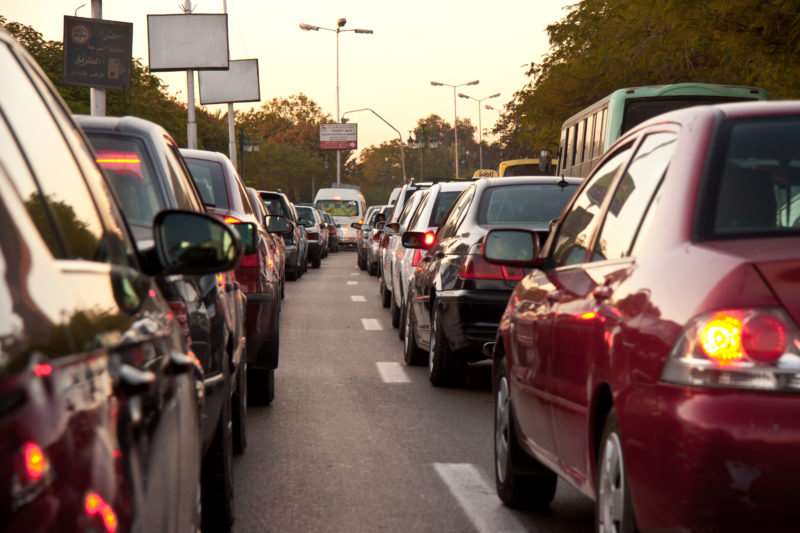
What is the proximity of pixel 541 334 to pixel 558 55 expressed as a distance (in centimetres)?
4827

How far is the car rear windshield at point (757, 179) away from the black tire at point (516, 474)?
208cm

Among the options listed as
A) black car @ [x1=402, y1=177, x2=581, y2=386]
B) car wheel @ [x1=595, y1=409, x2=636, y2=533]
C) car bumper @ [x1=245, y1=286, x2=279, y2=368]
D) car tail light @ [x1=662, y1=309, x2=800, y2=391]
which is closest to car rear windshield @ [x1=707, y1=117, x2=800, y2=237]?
car tail light @ [x1=662, y1=309, x2=800, y2=391]

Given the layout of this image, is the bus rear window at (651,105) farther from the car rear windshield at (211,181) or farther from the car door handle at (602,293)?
the car door handle at (602,293)

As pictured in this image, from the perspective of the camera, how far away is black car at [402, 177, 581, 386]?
10.9 m

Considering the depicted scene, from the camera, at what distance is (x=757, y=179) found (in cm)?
436

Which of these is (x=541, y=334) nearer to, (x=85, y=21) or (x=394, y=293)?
(x=394, y=293)

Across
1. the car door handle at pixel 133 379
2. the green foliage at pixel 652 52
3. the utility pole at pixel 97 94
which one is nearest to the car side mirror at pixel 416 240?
the green foliage at pixel 652 52

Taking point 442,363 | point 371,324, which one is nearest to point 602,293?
point 442,363

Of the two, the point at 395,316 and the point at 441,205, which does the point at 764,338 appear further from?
the point at 395,316

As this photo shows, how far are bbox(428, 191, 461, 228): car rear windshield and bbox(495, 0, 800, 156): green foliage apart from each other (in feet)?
20.9

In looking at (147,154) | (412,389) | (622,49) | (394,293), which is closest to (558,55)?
(622,49)

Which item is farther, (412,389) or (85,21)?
(85,21)

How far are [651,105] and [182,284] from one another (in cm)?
2249

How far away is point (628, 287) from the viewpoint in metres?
4.40
